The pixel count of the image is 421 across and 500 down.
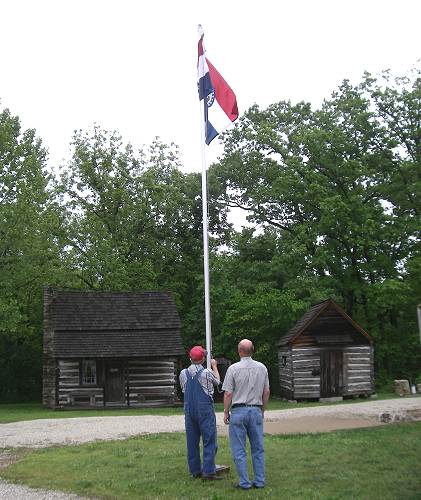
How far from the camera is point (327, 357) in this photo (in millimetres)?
30312

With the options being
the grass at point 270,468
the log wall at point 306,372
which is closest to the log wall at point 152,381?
the log wall at point 306,372

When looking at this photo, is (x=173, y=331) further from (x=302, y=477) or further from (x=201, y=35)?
(x=302, y=477)

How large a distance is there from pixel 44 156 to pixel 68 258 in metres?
10.4

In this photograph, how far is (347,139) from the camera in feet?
125

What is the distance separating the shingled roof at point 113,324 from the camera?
97.8 feet

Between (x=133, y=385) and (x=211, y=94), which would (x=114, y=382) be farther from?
(x=211, y=94)

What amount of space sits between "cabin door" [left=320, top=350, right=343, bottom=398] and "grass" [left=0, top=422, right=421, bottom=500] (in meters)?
15.8

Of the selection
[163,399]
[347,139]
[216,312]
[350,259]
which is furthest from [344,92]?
[163,399]

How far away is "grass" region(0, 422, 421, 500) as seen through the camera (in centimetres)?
844

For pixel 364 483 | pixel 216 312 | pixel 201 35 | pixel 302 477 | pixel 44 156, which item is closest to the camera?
pixel 364 483

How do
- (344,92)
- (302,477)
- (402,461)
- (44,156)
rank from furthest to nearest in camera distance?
1. (44,156)
2. (344,92)
3. (402,461)
4. (302,477)

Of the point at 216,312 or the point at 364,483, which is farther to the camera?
the point at 216,312

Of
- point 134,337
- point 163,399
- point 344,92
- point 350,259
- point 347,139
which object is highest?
point 344,92

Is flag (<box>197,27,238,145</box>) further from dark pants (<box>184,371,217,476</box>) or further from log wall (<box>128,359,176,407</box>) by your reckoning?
log wall (<box>128,359,176,407</box>)
